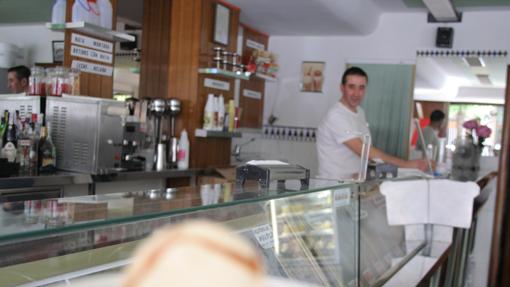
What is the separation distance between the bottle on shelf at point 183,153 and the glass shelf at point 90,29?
3.34ft

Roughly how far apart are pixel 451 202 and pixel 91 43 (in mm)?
2976

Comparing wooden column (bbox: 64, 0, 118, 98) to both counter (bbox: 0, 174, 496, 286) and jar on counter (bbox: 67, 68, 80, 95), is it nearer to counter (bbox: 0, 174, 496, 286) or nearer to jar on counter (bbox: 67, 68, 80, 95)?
jar on counter (bbox: 67, 68, 80, 95)

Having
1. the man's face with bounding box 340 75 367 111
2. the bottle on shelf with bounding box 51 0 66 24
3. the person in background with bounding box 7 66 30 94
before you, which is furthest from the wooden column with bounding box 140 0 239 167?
the man's face with bounding box 340 75 367 111

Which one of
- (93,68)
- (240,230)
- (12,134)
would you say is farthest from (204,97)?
(240,230)

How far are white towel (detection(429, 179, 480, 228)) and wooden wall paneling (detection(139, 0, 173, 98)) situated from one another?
3.03 m

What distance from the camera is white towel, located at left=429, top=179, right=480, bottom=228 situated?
3.15 m

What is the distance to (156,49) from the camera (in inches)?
219

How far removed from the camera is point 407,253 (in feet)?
9.39

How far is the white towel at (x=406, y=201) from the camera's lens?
280cm

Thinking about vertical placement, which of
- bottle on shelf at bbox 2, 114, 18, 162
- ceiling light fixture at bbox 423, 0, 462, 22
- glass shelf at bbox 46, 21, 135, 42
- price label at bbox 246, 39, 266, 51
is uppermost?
ceiling light fixture at bbox 423, 0, 462, 22

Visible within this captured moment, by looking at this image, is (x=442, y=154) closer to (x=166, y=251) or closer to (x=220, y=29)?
(x=220, y=29)

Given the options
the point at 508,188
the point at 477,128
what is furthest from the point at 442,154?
the point at 508,188

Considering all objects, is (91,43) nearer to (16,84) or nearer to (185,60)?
(185,60)

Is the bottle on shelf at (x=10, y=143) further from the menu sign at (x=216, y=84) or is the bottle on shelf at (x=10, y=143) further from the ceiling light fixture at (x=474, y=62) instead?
the ceiling light fixture at (x=474, y=62)
